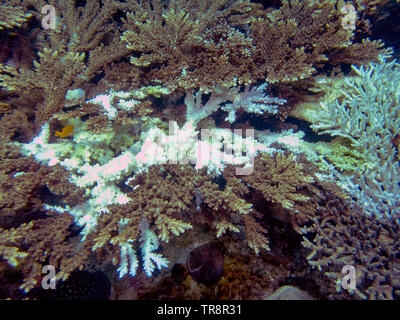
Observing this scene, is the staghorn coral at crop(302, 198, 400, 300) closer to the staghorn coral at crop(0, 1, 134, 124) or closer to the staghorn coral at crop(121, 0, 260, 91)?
the staghorn coral at crop(121, 0, 260, 91)

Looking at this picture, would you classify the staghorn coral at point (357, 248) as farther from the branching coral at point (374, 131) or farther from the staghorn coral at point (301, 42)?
the staghorn coral at point (301, 42)

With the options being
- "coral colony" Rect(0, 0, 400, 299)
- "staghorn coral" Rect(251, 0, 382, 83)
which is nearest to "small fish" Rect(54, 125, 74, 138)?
"coral colony" Rect(0, 0, 400, 299)

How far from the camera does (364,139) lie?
241 centimetres

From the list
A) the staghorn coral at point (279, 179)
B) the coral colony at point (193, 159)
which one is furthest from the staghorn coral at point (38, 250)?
the staghorn coral at point (279, 179)

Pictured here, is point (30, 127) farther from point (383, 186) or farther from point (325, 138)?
point (383, 186)

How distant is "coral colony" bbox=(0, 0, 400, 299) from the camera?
2164 millimetres

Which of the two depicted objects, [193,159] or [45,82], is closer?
[193,159]

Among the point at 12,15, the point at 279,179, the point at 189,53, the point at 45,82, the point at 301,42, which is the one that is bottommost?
the point at 279,179

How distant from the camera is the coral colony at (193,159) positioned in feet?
7.10

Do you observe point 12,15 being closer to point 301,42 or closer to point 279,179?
point 301,42

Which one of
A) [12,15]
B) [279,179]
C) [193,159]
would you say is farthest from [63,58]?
[279,179]

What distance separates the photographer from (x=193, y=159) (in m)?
2.54

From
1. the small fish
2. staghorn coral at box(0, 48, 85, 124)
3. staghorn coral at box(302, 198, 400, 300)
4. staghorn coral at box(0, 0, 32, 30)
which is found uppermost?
staghorn coral at box(0, 0, 32, 30)
